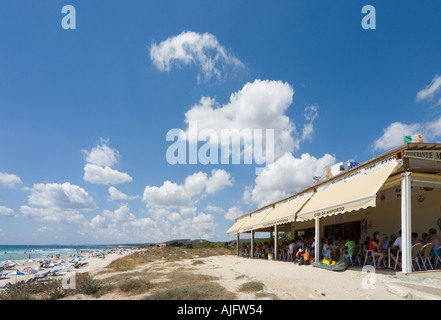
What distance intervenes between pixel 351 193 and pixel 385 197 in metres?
3.49

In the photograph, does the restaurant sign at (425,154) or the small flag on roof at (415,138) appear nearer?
the restaurant sign at (425,154)

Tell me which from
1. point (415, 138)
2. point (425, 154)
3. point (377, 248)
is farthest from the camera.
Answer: point (415, 138)

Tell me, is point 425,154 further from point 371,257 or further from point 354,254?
point 354,254

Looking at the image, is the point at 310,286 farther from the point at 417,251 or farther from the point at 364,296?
the point at 417,251

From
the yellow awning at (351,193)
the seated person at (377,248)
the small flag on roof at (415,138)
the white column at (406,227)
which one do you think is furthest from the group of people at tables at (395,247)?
the small flag on roof at (415,138)

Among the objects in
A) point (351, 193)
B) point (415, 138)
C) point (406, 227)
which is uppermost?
point (415, 138)

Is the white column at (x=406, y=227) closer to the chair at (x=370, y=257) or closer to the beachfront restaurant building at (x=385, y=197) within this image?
the beachfront restaurant building at (x=385, y=197)

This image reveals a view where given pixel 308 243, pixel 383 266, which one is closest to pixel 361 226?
pixel 308 243

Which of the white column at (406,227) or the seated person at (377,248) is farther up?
the white column at (406,227)

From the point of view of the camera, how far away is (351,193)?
8.38 m

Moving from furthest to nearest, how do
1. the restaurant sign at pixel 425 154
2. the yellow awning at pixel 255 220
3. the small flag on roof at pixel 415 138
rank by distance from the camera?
the yellow awning at pixel 255 220, the small flag on roof at pixel 415 138, the restaurant sign at pixel 425 154

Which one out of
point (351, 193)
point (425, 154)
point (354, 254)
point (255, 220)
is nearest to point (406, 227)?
point (351, 193)

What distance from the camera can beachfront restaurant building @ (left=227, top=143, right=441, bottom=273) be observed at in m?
7.29

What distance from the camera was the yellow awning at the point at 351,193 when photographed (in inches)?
291
